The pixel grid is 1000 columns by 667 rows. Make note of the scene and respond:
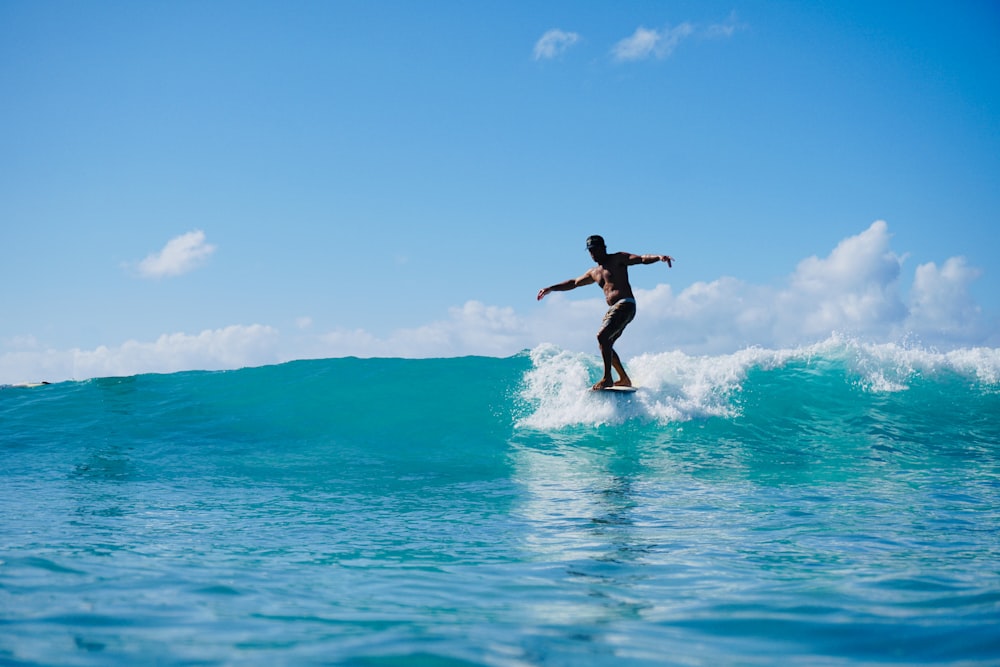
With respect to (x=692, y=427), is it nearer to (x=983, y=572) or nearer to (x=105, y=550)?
(x=983, y=572)

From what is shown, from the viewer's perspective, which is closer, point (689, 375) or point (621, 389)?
point (621, 389)

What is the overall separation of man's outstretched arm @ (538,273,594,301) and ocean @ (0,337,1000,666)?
193cm

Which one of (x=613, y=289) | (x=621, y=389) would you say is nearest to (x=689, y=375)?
(x=621, y=389)

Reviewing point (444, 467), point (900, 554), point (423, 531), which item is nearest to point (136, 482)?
point (444, 467)

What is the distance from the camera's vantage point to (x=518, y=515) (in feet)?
19.5

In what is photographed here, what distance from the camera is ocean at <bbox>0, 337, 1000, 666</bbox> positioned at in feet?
9.12

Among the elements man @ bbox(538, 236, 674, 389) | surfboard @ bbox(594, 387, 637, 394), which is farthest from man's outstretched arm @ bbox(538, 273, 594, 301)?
surfboard @ bbox(594, 387, 637, 394)

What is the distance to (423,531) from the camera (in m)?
5.36

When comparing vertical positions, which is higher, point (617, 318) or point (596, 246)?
point (596, 246)

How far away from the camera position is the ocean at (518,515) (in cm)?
278

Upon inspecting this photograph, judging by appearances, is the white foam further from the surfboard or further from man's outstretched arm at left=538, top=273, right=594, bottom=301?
man's outstretched arm at left=538, top=273, right=594, bottom=301

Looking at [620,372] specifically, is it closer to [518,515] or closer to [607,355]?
[607,355]

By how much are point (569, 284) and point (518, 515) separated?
550 cm

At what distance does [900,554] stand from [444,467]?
5760 mm
